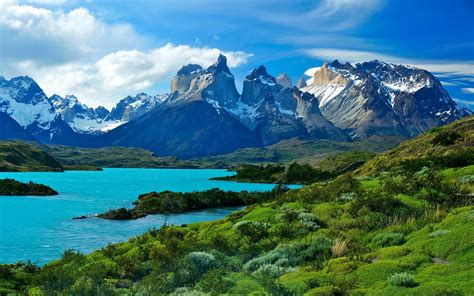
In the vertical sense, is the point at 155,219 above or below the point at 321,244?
below

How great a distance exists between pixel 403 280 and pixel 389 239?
815 centimetres

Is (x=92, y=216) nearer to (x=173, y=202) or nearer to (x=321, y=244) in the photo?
(x=173, y=202)

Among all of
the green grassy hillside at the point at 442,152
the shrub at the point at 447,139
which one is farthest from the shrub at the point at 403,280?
the shrub at the point at 447,139

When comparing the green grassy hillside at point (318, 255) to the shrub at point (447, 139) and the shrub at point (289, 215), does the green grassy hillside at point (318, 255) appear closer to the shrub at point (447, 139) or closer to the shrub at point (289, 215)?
the shrub at point (289, 215)

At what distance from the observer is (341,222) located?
3159 centimetres

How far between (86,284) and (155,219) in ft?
241

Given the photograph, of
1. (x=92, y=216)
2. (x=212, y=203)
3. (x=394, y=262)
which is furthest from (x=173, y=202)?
(x=394, y=262)

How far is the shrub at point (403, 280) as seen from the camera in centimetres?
1681

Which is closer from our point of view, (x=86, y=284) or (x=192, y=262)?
(x=86, y=284)

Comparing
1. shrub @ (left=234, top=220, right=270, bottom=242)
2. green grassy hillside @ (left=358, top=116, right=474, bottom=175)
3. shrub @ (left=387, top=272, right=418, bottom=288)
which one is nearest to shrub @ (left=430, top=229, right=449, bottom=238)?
shrub @ (left=387, top=272, right=418, bottom=288)

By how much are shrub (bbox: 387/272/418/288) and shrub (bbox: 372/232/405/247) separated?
7.14 meters

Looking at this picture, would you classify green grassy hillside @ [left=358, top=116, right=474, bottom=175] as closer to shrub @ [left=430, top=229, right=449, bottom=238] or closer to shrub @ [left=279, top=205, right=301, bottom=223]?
shrub @ [left=279, top=205, right=301, bottom=223]

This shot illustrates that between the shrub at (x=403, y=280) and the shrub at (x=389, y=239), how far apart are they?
714 centimetres

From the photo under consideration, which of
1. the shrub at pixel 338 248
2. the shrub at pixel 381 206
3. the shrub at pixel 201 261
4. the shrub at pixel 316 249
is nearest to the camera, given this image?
the shrub at pixel 338 248
